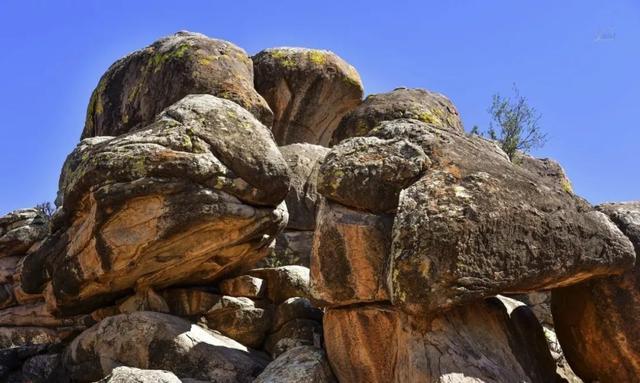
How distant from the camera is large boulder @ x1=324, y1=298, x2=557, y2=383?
29.6ft

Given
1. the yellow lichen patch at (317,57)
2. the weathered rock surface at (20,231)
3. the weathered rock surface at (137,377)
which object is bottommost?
the weathered rock surface at (137,377)

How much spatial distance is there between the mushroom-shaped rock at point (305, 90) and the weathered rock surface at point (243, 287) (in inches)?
358

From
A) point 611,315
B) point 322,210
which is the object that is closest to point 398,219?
point 322,210

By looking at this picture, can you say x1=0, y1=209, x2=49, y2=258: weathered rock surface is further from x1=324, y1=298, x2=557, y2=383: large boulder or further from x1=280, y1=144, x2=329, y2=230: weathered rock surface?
x1=324, y1=298, x2=557, y2=383: large boulder

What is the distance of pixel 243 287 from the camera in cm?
1410

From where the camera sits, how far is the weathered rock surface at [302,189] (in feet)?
56.7

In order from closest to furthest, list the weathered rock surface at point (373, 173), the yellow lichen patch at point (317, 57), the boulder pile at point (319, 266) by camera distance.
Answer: the boulder pile at point (319, 266) < the weathered rock surface at point (373, 173) < the yellow lichen patch at point (317, 57)

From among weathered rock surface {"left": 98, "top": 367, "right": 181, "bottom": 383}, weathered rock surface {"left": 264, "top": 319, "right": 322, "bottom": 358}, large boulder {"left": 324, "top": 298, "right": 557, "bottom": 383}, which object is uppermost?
weathered rock surface {"left": 264, "top": 319, "right": 322, "bottom": 358}

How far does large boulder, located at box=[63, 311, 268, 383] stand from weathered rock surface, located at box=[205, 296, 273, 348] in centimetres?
29

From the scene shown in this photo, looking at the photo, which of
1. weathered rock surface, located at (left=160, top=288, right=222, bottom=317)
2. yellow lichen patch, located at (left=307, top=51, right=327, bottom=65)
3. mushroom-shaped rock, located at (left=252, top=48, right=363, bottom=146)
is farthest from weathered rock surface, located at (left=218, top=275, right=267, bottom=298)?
yellow lichen patch, located at (left=307, top=51, right=327, bottom=65)

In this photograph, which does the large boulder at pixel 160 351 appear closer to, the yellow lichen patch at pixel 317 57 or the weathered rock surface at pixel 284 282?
the weathered rock surface at pixel 284 282

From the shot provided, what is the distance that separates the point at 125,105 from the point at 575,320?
513 inches

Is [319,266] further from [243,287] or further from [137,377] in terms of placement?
[243,287]

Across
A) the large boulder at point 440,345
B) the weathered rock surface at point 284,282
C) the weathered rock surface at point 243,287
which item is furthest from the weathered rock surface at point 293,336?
the large boulder at point 440,345
